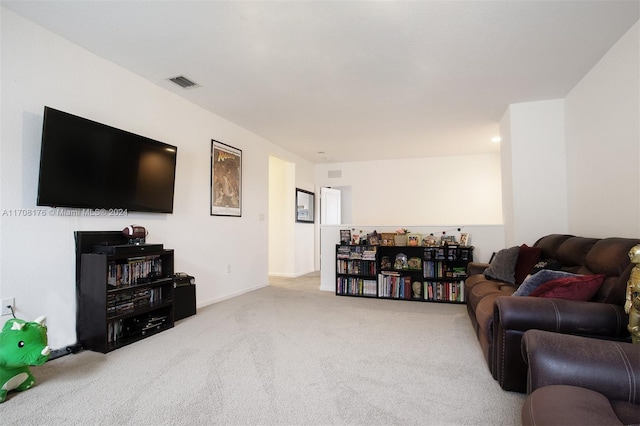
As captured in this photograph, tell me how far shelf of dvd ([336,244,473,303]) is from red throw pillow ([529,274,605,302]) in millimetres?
2627

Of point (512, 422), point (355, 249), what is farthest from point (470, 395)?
point (355, 249)

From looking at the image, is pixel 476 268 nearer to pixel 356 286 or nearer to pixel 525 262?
pixel 525 262

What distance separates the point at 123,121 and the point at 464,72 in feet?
10.9

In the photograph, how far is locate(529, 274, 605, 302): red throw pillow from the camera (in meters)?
1.95

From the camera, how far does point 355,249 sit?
5.10 meters

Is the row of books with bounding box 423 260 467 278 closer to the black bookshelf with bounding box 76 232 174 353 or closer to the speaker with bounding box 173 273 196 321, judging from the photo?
the speaker with bounding box 173 273 196 321

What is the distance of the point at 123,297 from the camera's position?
9.56 feet

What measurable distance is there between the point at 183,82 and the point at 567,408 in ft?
12.6

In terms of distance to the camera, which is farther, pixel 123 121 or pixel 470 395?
pixel 123 121

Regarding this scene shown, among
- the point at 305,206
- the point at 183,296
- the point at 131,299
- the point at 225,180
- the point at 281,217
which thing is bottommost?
the point at 183,296

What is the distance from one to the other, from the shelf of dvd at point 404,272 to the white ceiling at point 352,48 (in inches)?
75.6

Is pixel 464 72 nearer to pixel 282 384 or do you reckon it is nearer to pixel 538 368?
pixel 538 368

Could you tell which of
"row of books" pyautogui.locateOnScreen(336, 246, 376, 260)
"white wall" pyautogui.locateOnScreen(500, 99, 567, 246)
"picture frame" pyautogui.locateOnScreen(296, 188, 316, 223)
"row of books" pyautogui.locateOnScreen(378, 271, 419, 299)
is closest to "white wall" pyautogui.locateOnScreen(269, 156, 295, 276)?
"picture frame" pyautogui.locateOnScreen(296, 188, 316, 223)

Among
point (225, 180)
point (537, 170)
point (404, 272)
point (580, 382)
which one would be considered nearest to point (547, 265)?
point (537, 170)
